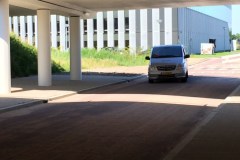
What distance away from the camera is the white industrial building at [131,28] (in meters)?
73.1

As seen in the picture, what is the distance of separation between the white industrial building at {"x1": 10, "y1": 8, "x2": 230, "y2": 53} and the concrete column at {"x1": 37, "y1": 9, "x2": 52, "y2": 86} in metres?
44.4

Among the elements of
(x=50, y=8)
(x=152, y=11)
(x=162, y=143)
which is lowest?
(x=162, y=143)

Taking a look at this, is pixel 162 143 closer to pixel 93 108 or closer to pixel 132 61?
pixel 93 108

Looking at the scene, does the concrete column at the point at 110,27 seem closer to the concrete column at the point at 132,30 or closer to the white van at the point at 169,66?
the concrete column at the point at 132,30

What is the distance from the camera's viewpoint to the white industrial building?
7312 centimetres

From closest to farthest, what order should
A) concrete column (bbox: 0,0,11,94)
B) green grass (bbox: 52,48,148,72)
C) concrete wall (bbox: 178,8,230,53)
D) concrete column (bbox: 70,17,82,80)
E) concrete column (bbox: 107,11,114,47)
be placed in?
concrete column (bbox: 0,0,11,94), concrete column (bbox: 70,17,82,80), green grass (bbox: 52,48,148,72), concrete wall (bbox: 178,8,230,53), concrete column (bbox: 107,11,114,47)

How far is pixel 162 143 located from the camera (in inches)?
389

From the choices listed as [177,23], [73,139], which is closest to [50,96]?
[73,139]

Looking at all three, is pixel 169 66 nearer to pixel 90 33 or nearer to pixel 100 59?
pixel 100 59

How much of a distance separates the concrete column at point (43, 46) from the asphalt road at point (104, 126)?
17.3ft

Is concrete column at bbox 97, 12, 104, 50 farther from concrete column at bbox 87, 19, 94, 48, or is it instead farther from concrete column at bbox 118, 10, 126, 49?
concrete column at bbox 118, 10, 126, 49

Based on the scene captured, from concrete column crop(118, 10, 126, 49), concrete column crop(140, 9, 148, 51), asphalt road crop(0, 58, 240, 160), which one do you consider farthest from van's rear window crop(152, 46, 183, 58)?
concrete column crop(118, 10, 126, 49)

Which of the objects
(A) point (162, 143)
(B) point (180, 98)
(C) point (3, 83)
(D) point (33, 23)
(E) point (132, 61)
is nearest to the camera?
(A) point (162, 143)

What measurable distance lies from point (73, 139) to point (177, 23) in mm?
63629
